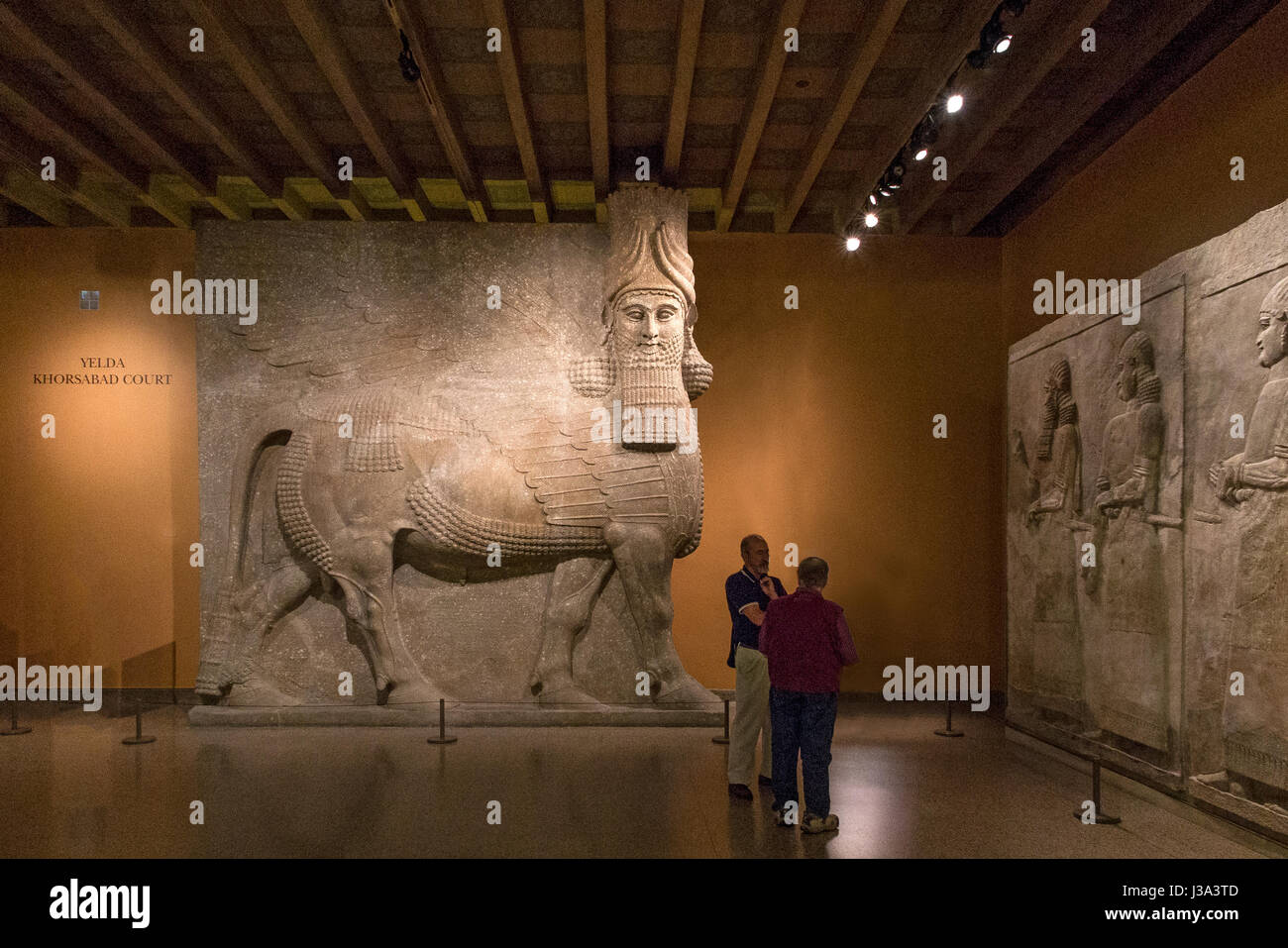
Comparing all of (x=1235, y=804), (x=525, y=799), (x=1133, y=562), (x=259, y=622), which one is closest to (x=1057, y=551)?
(x=1133, y=562)

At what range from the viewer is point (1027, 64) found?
5055 mm

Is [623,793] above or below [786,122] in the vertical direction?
below

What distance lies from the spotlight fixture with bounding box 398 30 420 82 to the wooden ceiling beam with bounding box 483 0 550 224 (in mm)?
432

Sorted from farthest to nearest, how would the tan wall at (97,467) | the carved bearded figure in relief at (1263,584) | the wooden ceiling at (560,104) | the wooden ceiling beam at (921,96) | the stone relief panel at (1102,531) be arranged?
the tan wall at (97,467), the wooden ceiling at (560,104), the wooden ceiling beam at (921,96), the stone relief panel at (1102,531), the carved bearded figure in relief at (1263,584)

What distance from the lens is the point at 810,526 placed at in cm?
718

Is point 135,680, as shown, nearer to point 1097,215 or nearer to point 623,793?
point 623,793

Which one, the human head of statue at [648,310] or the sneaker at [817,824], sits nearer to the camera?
the sneaker at [817,824]

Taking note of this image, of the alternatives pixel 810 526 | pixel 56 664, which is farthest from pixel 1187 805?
pixel 56 664

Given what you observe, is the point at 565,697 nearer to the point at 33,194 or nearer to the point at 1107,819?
the point at 1107,819

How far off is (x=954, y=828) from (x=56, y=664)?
6.42 meters

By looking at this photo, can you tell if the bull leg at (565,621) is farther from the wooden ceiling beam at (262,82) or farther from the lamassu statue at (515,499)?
the wooden ceiling beam at (262,82)

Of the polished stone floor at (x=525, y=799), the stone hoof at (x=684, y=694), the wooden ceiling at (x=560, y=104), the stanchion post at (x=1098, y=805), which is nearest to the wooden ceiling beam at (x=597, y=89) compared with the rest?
the wooden ceiling at (x=560, y=104)

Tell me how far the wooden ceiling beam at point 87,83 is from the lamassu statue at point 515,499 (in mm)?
1834

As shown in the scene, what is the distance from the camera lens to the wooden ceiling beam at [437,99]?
464 cm
